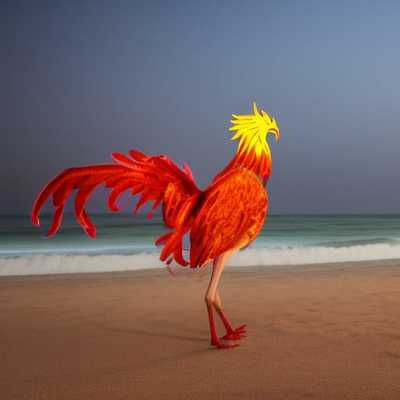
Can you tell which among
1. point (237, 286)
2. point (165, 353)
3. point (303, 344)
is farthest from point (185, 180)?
point (237, 286)

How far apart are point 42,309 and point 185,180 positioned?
2.79m

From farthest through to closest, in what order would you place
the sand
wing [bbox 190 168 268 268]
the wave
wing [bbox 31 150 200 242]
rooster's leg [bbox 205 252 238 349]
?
1. the wave
2. rooster's leg [bbox 205 252 238 349]
3. wing [bbox 190 168 268 268]
4. wing [bbox 31 150 200 242]
5. the sand

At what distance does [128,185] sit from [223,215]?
70 centimetres

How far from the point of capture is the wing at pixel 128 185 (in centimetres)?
360

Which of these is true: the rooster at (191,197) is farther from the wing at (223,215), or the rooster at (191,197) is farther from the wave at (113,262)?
the wave at (113,262)

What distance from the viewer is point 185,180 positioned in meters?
3.89

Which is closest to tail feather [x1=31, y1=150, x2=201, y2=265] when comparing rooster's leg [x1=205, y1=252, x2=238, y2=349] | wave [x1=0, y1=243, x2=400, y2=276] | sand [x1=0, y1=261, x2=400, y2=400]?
Result: rooster's leg [x1=205, y1=252, x2=238, y2=349]

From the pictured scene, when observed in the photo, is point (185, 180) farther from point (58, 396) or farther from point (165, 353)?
point (58, 396)

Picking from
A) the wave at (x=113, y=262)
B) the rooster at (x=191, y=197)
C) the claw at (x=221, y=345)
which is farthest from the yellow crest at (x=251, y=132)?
the wave at (x=113, y=262)

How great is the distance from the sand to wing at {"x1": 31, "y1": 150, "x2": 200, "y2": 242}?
0.95 m

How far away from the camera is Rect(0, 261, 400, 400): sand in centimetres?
317

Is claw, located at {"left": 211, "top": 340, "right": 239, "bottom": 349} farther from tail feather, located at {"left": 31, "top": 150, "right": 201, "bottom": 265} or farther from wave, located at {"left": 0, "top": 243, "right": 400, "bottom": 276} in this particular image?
wave, located at {"left": 0, "top": 243, "right": 400, "bottom": 276}

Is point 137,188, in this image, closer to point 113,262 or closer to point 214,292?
point 214,292

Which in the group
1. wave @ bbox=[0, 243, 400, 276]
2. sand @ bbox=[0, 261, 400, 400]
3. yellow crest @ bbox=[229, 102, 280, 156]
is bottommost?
wave @ bbox=[0, 243, 400, 276]
